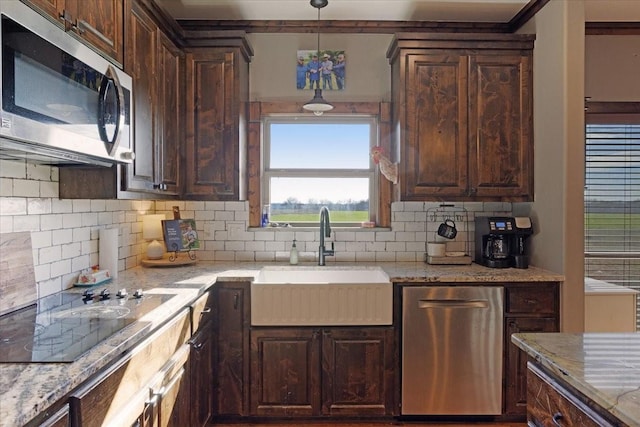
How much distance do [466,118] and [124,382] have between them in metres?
2.53

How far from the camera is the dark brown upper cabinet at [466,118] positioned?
289 cm

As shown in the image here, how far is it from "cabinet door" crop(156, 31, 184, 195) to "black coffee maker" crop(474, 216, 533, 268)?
2.11 m

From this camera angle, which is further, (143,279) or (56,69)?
(143,279)

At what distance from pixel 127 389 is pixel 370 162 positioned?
2394mm

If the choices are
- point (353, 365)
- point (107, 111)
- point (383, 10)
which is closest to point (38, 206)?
point (107, 111)

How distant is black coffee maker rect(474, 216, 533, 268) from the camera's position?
283 centimetres

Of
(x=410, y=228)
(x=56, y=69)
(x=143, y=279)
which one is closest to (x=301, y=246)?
(x=410, y=228)

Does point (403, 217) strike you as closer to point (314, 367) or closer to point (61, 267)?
point (314, 367)

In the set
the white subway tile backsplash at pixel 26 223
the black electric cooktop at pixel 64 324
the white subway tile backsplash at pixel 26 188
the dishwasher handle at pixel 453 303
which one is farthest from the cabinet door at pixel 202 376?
the dishwasher handle at pixel 453 303

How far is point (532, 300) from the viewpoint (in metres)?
2.57

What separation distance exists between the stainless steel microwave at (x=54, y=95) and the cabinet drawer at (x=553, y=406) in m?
1.64

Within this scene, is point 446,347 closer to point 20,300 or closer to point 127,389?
point 127,389

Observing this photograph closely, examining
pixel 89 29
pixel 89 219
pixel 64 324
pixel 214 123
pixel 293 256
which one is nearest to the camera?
pixel 64 324

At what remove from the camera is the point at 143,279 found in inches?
93.8
